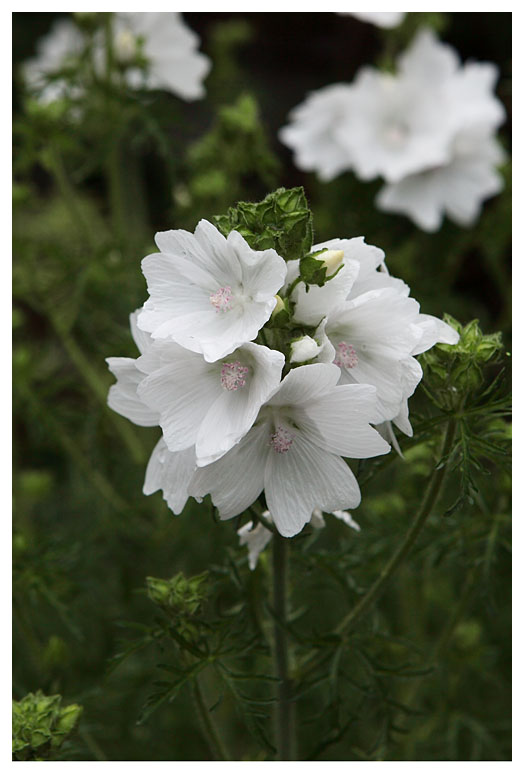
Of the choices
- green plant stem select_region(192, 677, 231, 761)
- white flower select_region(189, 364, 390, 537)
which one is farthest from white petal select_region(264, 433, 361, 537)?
green plant stem select_region(192, 677, 231, 761)

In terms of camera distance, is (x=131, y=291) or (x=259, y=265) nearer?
(x=259, y=265)

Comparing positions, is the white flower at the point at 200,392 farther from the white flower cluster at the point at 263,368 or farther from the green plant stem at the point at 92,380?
the green plant stem at the point at 92,380

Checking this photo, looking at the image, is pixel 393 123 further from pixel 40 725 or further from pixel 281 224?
pixel 40 725

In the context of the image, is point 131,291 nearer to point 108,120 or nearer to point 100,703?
point 108,120

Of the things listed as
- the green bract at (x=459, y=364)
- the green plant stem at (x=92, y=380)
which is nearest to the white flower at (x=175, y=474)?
the green bract at (x=459, y=364)

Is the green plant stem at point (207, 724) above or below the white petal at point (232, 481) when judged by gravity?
below

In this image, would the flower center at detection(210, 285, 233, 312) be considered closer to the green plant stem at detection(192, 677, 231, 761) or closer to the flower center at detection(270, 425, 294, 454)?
the flower center at detection(270, 425, 294, 454)

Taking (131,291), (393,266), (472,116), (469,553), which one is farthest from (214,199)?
(469,553)
